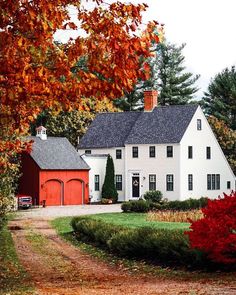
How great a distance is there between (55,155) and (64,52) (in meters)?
46.1

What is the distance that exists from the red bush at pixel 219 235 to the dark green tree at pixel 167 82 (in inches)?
2777

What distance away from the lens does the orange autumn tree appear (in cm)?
1221

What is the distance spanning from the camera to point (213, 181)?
62.7 metres

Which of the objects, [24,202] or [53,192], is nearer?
[24,202]

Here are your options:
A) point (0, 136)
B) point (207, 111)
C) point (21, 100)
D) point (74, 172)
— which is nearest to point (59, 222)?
point (0, 136)

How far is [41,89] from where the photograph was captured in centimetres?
1286

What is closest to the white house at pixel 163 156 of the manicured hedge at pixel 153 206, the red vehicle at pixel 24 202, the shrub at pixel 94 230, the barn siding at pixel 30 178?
the barn siding at pixel 30 178

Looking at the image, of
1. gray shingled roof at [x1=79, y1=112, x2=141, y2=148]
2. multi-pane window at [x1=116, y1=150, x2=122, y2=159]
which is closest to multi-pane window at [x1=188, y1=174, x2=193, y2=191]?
multi-pane window at [x1=116, y1=150, x2=122, y2=159]

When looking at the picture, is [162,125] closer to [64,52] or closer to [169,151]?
[169,151]

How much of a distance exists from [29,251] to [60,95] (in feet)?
38.8

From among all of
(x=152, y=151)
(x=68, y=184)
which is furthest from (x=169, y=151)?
(x=68, y=184)

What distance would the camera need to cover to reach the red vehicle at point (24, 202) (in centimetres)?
5347

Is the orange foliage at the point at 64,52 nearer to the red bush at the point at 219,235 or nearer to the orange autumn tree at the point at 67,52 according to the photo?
the orange autumn tree at the point at 67,52

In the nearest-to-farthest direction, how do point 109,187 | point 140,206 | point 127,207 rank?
point 127,207 < point 140,206 < point 109,187
